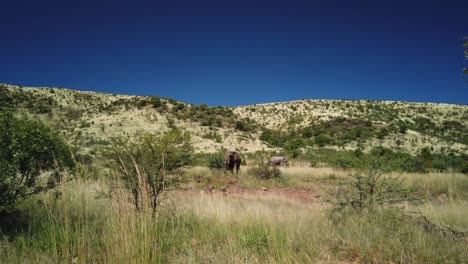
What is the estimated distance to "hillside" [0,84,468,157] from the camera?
31.7m

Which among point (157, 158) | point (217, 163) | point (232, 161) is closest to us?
point (157, 158)

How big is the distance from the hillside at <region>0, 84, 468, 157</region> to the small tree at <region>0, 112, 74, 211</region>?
1835 centimetres

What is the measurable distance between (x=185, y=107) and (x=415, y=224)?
121 ft

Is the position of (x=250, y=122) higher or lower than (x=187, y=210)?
higher

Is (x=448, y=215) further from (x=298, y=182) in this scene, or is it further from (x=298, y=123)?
(x=298, y=123)

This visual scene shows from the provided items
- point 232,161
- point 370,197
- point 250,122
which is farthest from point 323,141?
point 370,197

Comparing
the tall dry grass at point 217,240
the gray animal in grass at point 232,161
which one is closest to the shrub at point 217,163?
the gray animal in grass at point 232,161

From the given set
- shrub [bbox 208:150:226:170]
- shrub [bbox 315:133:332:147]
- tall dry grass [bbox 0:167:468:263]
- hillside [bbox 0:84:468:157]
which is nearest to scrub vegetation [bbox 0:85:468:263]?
tall dry grass [bbox 0:167:468:263]

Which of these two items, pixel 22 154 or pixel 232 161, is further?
pixel 232 161

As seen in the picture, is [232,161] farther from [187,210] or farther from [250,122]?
[250,122]

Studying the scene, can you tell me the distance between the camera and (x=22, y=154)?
4.28 meters

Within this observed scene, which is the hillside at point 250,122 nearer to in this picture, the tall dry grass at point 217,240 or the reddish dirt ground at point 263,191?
the reddish dirt ground at point 263,191

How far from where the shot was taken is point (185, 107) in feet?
131

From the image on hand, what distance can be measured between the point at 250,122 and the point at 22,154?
41089 mm
